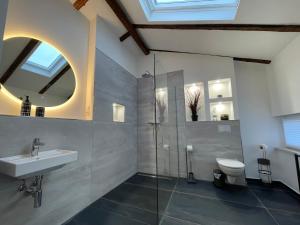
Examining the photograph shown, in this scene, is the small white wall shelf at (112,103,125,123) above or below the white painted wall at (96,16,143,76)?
below

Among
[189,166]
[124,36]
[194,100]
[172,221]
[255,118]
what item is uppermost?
[124,36]

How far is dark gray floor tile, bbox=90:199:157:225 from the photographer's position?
176cm

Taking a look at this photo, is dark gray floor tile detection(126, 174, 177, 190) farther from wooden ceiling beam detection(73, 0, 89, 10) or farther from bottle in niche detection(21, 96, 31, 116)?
wooden ceiling beam detection(73, 0, 89, 10)

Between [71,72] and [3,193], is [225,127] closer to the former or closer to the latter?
[71,72]

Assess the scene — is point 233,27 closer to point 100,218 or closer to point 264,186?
point 264,186

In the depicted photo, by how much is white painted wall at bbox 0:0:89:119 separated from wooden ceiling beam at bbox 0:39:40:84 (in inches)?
3.8

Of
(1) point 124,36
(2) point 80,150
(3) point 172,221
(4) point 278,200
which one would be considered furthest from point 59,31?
(4) point 278,200

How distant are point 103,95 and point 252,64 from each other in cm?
312

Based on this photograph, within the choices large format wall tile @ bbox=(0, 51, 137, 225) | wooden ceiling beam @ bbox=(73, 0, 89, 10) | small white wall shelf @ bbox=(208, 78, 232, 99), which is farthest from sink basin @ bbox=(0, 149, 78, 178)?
small white wall shelf @ bbox=(208, 78, 232, 99)

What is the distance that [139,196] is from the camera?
7.63 feet

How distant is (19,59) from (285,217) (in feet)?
12.3

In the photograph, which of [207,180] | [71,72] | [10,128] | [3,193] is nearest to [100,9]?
[71,72]

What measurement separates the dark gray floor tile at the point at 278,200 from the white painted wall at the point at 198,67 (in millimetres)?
1360

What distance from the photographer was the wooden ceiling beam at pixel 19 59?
151 cm
